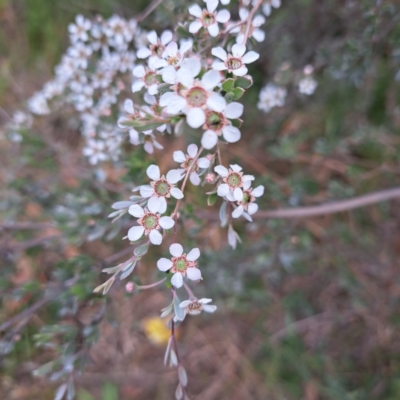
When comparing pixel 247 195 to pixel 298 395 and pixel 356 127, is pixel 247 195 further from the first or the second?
pixel 298 395

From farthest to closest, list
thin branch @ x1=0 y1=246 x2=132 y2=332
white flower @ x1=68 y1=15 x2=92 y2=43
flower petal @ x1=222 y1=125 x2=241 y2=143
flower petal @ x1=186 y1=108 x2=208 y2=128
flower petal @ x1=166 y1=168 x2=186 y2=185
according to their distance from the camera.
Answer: white flower @ x1=68 y1=15 x2=92 y2=43 < thin branch @ x1=0 y1=246 x2=132 y2=332 < flower petal @ x1=166 y1=168 x2=186 y2=185 < flower petal @ x1=222 y1=125 x2=241 y2=143 < flower petal @ x1=186 y1=108 x2=208 y2=128

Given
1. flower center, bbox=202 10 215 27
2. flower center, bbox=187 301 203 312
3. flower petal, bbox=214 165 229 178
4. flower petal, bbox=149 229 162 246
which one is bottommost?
flower center, bbox=187 301 203 312

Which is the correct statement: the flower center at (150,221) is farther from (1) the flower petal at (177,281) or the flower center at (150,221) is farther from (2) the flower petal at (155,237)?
(1) the flower petal at (177,281)

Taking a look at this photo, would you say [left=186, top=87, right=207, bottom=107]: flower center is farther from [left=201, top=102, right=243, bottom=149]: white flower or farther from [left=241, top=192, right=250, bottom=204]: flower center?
[left=241, top=192, right=250, bottom=204]: flower center

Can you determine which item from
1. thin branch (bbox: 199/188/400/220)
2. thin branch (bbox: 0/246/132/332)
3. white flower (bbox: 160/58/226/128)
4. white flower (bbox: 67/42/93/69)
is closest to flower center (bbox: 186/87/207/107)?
white flower (bbox: 160/58/226/128)

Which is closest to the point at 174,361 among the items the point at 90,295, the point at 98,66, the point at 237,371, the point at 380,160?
the point at 90,295

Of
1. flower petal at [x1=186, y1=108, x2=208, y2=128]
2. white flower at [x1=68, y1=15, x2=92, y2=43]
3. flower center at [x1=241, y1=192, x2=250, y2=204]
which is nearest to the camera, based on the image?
flower petal at [x1=186, y1=108, x2=208, y2=128]
